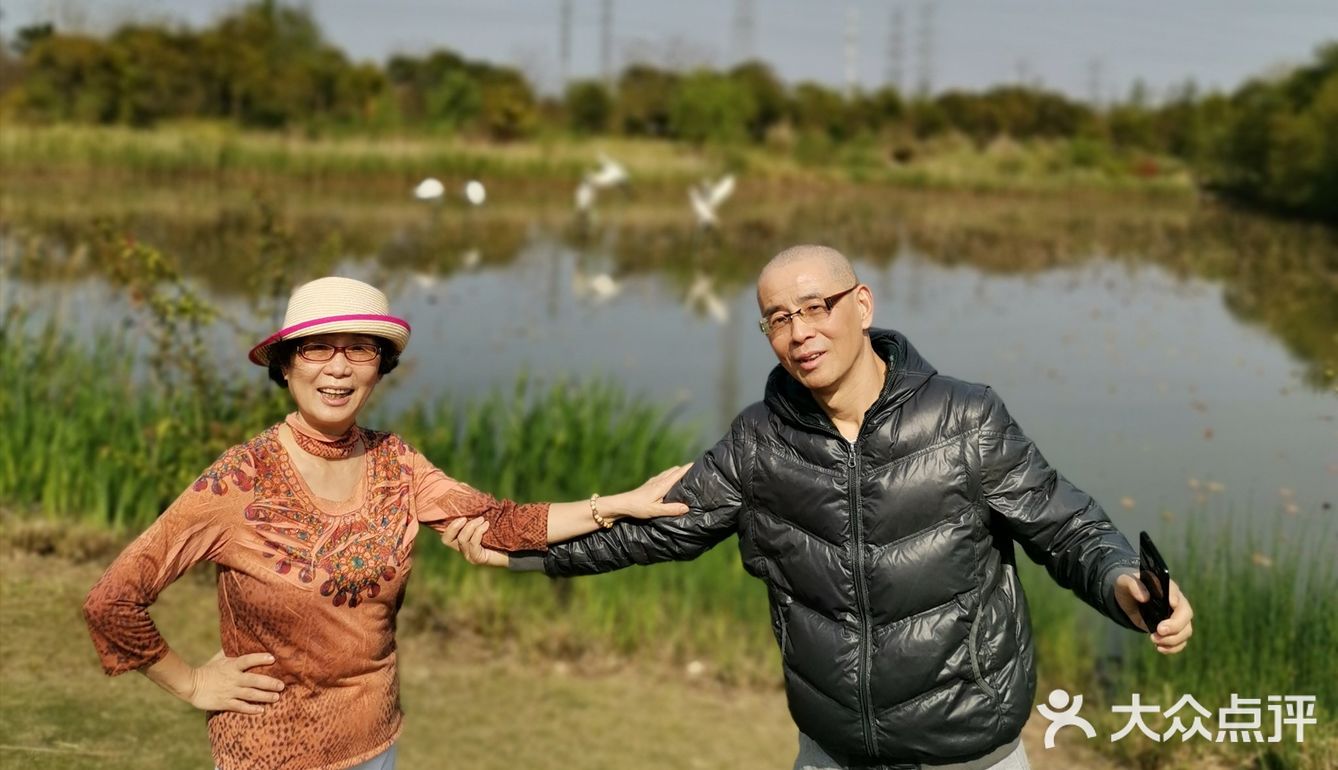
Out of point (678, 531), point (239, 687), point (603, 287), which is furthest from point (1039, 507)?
point (603, 287)

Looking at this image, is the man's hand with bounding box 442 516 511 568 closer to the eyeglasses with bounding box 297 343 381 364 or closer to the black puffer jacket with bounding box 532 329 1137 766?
the eyeglasses with bounding box 297 343 381 364

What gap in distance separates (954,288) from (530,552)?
57.0 feet

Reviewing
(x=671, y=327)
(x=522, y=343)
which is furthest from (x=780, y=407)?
(x=671, y=327)

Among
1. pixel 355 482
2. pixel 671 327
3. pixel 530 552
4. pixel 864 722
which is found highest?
pixel 355 482

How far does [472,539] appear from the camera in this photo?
2.74 metres

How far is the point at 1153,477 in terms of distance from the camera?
9211 mm

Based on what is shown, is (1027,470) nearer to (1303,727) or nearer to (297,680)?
(297,680)

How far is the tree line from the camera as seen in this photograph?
3269 centimetres

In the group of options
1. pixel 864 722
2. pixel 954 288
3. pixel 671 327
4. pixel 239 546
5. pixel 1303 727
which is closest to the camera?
pixel 239 546

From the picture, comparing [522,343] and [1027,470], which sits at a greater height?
[1027,470]

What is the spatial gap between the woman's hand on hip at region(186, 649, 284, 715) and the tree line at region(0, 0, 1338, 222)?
98.6ft

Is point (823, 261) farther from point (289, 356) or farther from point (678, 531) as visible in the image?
point (289, 356)

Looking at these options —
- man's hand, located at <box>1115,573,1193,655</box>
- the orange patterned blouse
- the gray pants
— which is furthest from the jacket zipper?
the orange patterned blouse

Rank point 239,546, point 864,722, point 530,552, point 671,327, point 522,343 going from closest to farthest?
point 239,546 < point 864,722 < point 530,552 < point 522,343 < point 671,327
